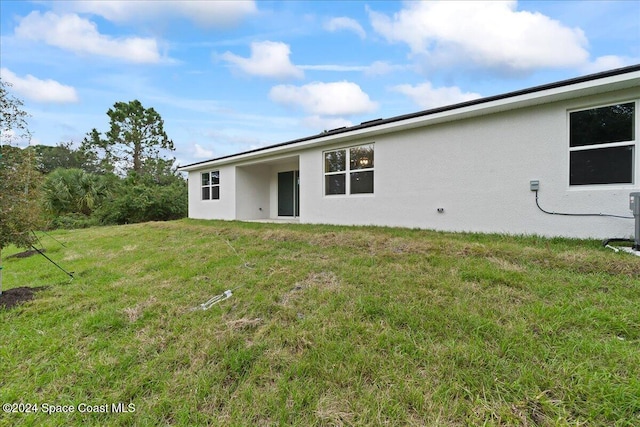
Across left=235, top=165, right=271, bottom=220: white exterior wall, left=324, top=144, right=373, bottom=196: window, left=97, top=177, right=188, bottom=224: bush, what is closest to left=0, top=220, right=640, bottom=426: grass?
left=324, top=144, right=373, bottom=196: window

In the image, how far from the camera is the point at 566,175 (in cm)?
500

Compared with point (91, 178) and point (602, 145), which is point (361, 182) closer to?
point (602, 145)

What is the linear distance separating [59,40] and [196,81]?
15.9ft

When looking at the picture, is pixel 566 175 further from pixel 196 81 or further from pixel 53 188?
pixel 53 188

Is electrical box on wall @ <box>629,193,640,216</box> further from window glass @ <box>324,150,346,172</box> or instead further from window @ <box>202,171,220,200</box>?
window @ <box>202,171,220,200</box>

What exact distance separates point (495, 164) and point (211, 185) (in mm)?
12097

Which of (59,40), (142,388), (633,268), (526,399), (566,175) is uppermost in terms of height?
(59,40)

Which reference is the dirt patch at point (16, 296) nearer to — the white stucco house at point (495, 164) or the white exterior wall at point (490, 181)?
the white stucco house at point (495, 164)

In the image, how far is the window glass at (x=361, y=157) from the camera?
7812 mm

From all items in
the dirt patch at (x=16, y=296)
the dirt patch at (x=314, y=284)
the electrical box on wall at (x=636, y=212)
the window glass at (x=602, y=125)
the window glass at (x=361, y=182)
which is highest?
the window glass at (x=602, y=125)

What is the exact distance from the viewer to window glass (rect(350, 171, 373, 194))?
783cm

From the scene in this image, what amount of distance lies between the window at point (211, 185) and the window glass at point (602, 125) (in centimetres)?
1271

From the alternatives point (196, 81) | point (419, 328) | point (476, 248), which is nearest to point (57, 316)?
point (419, 328)

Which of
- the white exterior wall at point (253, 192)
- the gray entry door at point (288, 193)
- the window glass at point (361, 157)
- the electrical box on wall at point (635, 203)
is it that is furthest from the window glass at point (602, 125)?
the white exterior wall at point (253, 192)
